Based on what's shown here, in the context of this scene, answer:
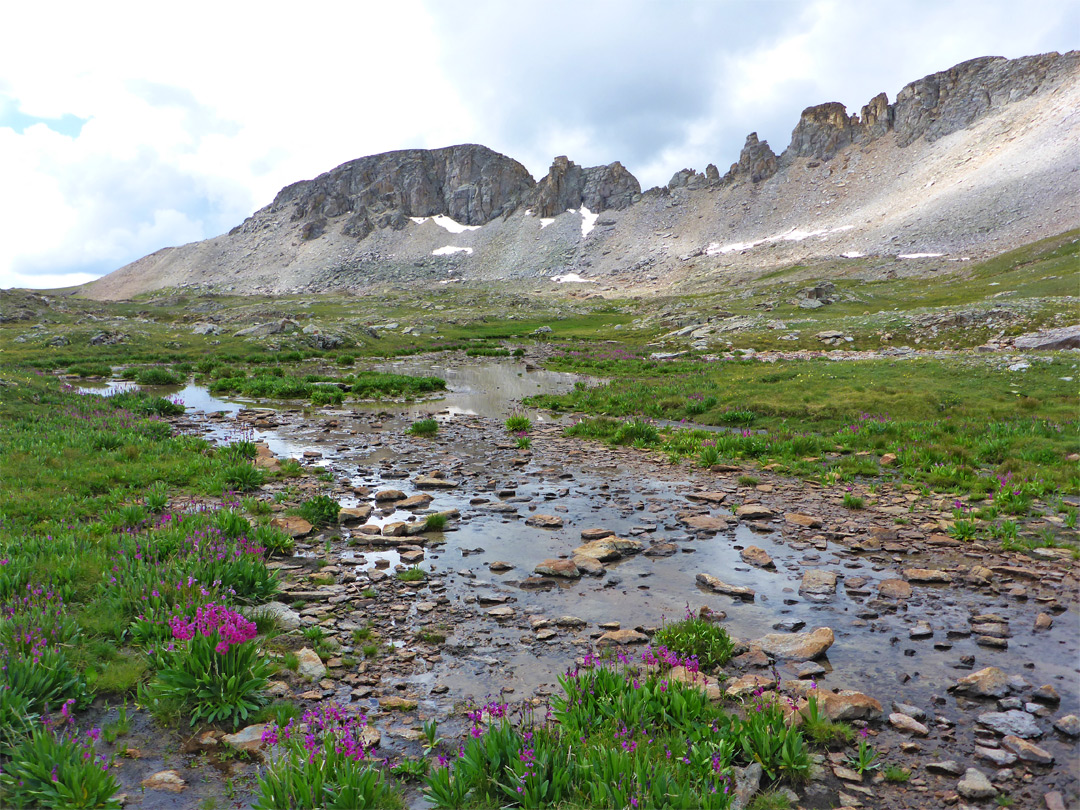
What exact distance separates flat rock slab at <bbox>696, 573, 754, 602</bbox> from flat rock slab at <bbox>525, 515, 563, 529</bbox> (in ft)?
10.7

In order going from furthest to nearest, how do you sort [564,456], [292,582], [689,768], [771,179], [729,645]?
[771,179] < [564,456] < [292,582] < [729,645] < [689,768]

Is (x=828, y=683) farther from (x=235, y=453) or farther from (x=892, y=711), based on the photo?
(x=235, y=453)

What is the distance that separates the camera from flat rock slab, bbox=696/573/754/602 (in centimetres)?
756

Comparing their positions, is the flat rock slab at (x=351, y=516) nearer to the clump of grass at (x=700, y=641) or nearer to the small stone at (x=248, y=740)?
the small stone at (x=248, y=740)

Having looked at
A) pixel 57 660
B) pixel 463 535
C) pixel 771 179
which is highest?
pixel 771 179

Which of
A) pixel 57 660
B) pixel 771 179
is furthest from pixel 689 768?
pixel 771 179

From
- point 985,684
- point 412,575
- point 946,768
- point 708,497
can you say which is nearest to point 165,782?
point 412,575

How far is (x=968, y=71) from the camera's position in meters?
173

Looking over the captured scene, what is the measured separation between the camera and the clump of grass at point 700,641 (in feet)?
19.2

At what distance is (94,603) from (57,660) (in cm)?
160

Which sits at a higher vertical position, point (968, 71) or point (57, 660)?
point (968, 71)

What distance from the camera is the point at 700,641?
596cm

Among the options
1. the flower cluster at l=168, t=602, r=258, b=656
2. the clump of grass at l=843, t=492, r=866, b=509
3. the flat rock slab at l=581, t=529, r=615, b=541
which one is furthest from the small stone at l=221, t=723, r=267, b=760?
the clump of grass at l=843, t=492, r=866, b=509

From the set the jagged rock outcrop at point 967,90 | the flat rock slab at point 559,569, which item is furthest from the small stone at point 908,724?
the jagged rock outcrop at point 967,90
